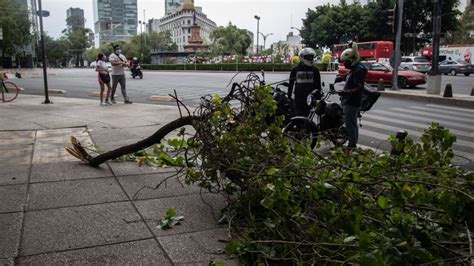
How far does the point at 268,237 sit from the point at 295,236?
9.3 inches

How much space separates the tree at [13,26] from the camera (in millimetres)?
57531

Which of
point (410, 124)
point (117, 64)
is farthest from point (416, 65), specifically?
point (117, 64)

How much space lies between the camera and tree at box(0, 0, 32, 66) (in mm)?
57531

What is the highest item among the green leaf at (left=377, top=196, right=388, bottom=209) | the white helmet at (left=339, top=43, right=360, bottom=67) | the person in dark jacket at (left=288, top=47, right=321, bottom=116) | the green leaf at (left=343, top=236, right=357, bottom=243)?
the white helmet at (left=339, top=43, right=360, bottom=67)

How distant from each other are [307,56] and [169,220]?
162 inches

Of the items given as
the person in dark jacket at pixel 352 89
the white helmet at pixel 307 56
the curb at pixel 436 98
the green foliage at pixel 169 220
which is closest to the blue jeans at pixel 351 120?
the person in dark jacket at pixel 352 89

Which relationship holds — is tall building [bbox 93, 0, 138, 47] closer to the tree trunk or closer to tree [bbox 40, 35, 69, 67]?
tree [bbox 40, 35, 69, 67]

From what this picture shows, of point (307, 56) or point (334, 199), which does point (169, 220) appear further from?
point (307, 56)

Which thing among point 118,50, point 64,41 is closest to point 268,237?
point 118,50

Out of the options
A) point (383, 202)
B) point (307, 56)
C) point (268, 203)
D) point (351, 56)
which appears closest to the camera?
point (383, 202)

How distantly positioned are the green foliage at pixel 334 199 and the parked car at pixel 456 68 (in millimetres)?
35943

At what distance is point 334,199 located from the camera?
3.14 metres

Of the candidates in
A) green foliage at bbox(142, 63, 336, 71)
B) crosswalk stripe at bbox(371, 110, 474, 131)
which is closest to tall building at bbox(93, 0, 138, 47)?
green foliage at bbox(142, 63, 336, 71)

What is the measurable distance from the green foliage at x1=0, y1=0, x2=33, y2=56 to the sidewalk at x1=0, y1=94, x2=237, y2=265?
59191 mm
